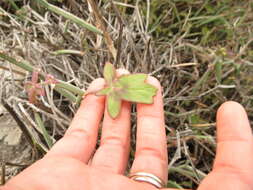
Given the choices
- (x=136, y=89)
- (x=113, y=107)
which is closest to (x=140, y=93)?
(x=136, y=89)

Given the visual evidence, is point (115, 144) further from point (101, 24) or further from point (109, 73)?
point (101, 24)

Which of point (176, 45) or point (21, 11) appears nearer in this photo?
point (21, 11)

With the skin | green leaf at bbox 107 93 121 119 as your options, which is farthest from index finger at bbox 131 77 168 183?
green leaf at bbox 107 93 121 119

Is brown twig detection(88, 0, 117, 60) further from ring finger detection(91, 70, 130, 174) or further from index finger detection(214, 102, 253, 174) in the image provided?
index finger detection(214, 102, 253, 174)

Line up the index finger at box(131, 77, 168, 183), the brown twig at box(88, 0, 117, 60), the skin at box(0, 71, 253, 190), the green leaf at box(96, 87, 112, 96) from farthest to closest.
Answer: the brown twig at box(88, 0, 117, 60) → the green leaf at box(96, 87, 112, 96) → the index finger at box(131, 77, 168, 183) → the skin at box(0, 71, 253, 190)

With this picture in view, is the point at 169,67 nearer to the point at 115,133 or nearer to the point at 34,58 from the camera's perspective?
the point at 115,133

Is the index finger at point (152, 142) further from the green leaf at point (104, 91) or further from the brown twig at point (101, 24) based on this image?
the brown twig at point (101, 24)

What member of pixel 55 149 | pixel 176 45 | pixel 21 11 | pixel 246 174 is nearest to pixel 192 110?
pixel 176 45
